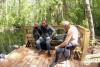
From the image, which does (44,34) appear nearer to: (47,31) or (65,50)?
(47,31)

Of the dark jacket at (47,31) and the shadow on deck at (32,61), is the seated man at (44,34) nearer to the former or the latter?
the dark jacket at (47,31)

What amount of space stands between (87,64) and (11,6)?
125 feet

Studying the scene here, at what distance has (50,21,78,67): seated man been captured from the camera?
Result: 9.52 metres

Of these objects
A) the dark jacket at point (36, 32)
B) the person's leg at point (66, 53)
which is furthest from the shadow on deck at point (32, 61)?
the dark jacket at point (36, 32)

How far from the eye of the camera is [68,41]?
9586mm

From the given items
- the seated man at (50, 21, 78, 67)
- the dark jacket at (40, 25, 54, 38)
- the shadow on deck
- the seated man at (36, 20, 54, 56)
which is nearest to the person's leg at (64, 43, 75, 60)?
the seated man at (50, 21, 78, 67)

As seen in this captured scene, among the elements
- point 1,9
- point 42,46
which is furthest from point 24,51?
point 1,9

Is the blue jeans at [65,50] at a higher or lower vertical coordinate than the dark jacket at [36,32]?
lower

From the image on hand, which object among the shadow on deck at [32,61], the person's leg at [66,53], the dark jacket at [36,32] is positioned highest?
the dark jacket at [36,32]

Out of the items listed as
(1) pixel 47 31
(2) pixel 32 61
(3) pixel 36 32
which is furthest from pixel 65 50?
(3) pixel 36 32

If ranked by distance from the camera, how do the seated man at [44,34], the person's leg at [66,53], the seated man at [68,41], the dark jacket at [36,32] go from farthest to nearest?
the dark jacket at [36,32] < the seated man at [44,34] < the person's leg at [66,53] < the seated man at [68,41]

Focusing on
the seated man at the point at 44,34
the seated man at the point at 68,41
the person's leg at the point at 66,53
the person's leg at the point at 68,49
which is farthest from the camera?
the seated man at the point at 44,34

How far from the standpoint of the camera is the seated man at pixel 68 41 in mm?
9520

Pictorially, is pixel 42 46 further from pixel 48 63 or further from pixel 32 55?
pixel 48 63
